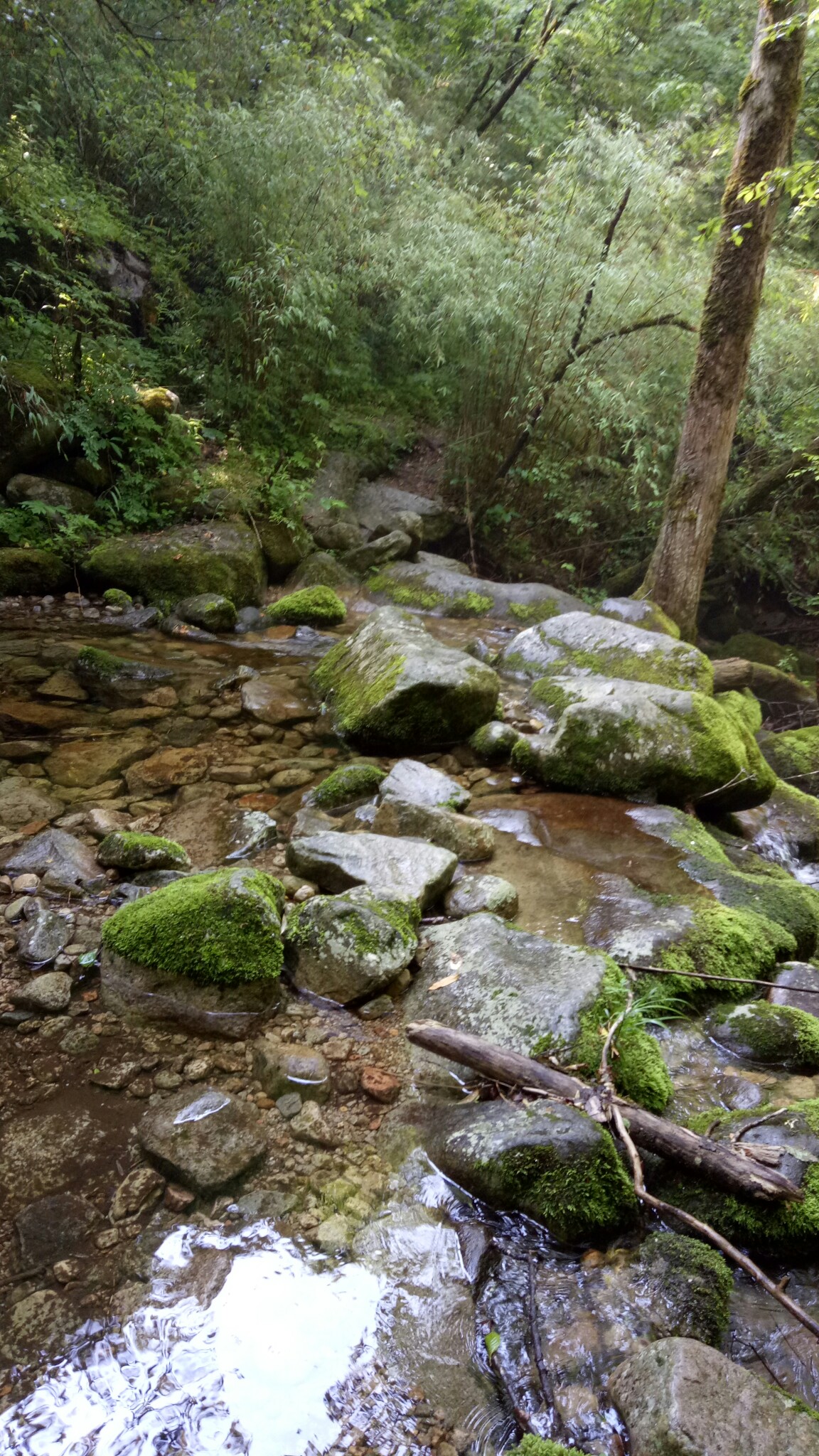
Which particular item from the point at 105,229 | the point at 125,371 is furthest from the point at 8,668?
the point at 105,229

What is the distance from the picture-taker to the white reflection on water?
1.58 metres

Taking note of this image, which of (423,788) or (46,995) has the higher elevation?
(423,788)

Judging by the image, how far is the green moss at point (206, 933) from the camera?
2.78 metres

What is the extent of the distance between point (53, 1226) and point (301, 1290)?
26.3 inches

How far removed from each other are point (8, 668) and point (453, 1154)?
5194mm

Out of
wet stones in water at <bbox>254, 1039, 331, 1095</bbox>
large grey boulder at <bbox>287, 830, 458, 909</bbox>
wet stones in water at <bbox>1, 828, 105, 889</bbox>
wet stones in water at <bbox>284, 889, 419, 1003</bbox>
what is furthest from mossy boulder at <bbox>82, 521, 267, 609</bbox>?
wet stones in water at <bbox>254, 1039, 331, 1095</bbox>

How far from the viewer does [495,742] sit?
16.6ft

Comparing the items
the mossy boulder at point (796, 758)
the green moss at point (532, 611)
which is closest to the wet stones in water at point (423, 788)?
the mossy boulder at point (796, 758)

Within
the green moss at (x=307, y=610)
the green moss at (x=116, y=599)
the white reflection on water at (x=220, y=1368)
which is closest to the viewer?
the white reflection on water at (x=220, y=1368)

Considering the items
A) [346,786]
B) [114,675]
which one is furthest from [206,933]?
[114,675]

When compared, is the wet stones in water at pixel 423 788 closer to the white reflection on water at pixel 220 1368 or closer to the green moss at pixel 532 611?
the white reflection on water at pixel 220 1368

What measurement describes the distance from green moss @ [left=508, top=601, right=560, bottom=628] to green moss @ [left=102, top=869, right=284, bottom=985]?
21.2 ft

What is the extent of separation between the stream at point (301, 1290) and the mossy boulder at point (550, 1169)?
0.20ft

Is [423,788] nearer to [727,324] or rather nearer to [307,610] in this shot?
[307,610]
